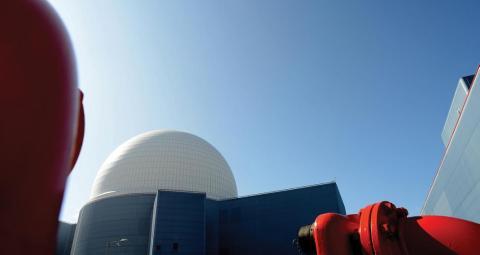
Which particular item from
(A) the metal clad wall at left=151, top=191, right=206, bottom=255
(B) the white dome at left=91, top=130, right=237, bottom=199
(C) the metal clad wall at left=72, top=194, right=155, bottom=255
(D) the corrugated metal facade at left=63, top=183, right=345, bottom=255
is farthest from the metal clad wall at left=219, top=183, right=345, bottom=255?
(C) the metal clad wall at left=72, top=194, right=155, bottom=255

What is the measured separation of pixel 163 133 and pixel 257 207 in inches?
714

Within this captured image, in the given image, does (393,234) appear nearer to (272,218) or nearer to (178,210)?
(178,210)

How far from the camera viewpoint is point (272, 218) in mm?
33438

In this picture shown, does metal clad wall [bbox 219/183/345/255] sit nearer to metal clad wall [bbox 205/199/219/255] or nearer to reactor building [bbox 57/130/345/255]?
reactor building [bbox 57/130/345/255]

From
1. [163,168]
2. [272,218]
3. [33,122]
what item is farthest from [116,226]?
[33,122]

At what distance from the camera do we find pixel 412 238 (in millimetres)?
4051

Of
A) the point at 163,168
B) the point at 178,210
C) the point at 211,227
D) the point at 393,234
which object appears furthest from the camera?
the point at 163,168

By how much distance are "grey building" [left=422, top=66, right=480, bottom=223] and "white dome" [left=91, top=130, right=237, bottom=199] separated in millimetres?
24931

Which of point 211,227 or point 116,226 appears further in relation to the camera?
point 211,227

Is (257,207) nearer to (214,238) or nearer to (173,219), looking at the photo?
(214,238)

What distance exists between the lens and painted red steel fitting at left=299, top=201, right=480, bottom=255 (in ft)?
12.5

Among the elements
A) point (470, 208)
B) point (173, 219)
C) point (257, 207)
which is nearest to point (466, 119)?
point (470, 208)

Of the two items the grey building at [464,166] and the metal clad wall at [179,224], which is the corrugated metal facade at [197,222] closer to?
the metal clad wall at [179,224]

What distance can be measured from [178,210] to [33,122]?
3058 cm
